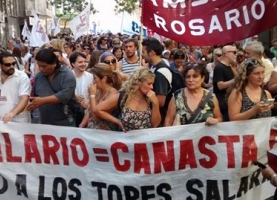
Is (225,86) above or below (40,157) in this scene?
above

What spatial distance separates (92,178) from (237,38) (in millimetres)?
1933

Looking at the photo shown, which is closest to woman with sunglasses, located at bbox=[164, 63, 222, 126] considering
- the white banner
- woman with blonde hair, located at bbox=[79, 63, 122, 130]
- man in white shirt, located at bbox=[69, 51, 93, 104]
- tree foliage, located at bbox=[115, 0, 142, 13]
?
woman with blonde hair, located at bbox=[79, 63, 122, 130]

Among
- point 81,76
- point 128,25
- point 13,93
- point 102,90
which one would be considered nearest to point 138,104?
point 102,90

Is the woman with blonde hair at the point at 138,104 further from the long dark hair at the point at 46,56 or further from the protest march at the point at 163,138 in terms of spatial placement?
the long dark hair at the point at 46,56

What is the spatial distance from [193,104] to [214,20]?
0.93 m

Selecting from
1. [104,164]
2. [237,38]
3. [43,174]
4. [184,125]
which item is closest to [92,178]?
[104,164]

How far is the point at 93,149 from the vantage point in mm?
4859

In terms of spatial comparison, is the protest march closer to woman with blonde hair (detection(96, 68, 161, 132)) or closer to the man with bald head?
woman with blonde hair (detection(96, 68, 161, 132))

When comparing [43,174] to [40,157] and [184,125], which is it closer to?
[40,157]

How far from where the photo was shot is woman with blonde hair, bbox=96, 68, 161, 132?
4.86 metres

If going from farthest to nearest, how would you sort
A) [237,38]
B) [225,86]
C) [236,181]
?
1. [225,86]
2. [237,38]
3. [236,181]

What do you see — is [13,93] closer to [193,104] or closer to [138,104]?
[138,104]

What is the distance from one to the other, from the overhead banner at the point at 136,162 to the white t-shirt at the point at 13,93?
676mm

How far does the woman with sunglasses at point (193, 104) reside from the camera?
15.9 feet
